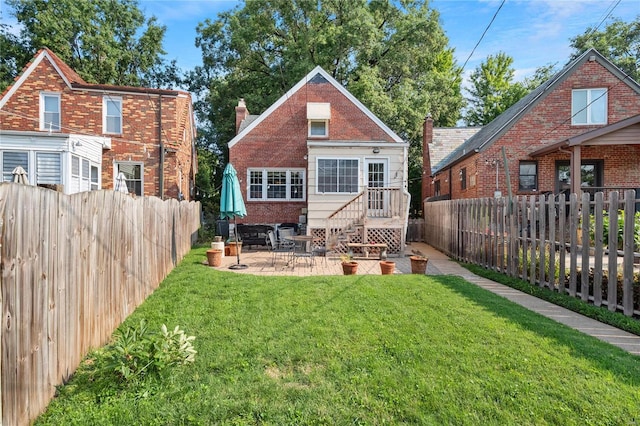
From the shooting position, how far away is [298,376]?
355 cm

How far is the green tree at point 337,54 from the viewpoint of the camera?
2556 cm

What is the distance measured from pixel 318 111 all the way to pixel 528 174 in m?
9.90

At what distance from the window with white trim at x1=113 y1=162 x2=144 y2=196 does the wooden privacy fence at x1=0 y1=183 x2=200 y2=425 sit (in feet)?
38.9

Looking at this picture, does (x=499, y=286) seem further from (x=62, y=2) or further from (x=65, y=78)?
(x=62, y=2)

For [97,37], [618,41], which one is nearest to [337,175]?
[97,37]

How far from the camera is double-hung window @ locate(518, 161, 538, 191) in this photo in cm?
1582

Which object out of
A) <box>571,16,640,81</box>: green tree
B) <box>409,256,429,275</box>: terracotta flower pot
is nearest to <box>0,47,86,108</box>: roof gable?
<box>409,256,429,275</box>: terracotta flower pot

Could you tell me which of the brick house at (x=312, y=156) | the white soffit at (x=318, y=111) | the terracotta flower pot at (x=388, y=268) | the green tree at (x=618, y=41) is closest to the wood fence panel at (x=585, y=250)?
the terracotta flower pot at (x=388, y=268)

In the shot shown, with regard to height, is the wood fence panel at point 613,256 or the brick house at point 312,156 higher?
the brick house at point 312,156

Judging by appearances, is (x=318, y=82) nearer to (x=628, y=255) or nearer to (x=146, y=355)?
(x=628, y=255)

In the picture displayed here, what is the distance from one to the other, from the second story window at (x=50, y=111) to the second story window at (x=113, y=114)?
2061 millimetres

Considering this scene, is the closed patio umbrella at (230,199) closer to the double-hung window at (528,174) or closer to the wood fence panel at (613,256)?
the wood fence panel at (613,256)

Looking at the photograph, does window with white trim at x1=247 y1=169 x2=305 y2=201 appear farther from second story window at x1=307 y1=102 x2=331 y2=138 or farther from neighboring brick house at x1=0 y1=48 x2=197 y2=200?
neighboring brick house at x1=0 y1=48 x2=197 y2=200

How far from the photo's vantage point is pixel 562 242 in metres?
6.54
